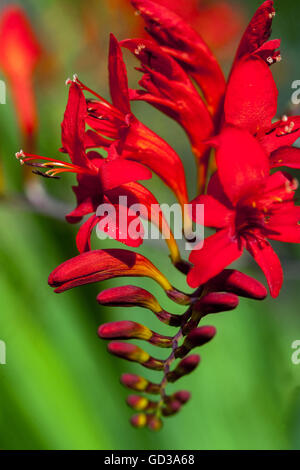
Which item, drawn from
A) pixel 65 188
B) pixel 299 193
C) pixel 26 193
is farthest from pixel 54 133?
pixel 299 193

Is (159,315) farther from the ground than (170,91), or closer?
closer

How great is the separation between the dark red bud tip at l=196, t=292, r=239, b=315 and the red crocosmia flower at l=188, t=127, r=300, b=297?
4 centimetres

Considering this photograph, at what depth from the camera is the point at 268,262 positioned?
1.93 feet

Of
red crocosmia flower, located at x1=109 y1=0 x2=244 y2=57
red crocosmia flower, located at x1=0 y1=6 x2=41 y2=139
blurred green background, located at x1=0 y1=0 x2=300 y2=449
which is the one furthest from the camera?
red crocosmia flower, located at x1=109 y1=0 x2=244 y2=57

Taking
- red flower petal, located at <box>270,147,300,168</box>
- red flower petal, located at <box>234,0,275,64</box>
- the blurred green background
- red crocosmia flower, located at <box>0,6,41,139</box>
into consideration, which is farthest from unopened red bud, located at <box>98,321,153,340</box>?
red crocosmia flower, located at <box>0,6,41,139</box>

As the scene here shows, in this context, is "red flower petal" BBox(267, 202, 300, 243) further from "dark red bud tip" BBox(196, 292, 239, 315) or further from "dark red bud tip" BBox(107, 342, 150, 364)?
"dark red bud tip" BBox(107, 342, 150, 364)

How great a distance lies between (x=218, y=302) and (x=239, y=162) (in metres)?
0.14

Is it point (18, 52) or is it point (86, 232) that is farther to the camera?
point (18, 52)

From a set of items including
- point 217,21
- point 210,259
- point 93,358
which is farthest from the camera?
point 217,21

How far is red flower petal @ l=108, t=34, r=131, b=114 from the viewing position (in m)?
0.60

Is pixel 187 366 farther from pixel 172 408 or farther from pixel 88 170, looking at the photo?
pixel 88 170

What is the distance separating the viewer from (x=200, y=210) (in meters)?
0.58

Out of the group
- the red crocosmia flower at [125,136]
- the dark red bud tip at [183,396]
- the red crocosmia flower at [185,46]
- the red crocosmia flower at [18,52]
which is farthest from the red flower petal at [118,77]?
the red crocosmia flower at [18,52]

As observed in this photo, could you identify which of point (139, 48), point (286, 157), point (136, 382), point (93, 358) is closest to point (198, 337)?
point (136, 382)
